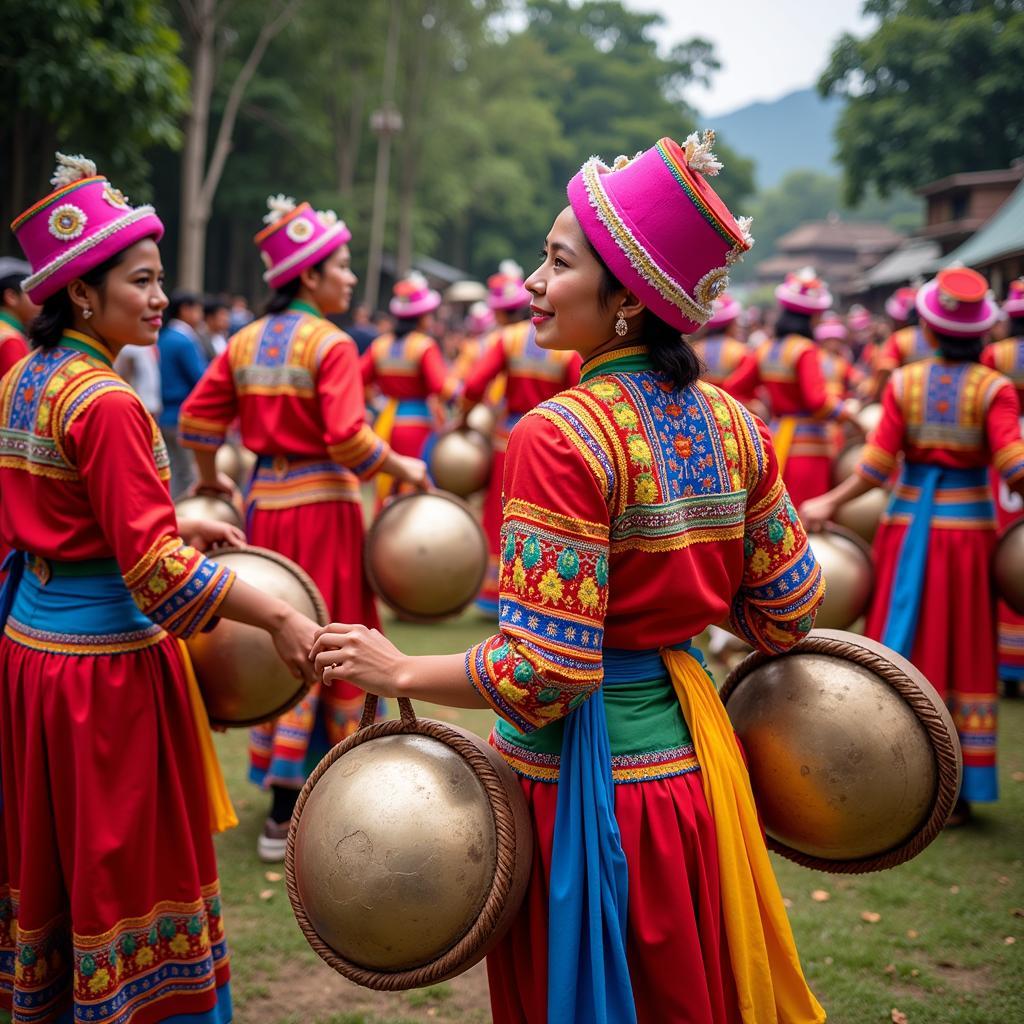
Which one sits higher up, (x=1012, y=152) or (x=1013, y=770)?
(x=1012, y=152)

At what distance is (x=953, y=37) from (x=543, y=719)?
36506mm

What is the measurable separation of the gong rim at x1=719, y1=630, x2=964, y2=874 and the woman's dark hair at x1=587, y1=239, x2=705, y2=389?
0.63 m

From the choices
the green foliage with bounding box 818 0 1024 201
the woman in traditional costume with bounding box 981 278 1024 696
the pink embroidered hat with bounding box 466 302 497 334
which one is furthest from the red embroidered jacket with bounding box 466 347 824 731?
the green foliage with bounding box 818 0 1024 201

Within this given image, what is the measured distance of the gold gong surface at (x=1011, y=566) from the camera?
14.6 ft

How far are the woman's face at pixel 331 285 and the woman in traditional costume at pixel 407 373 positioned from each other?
3.82 m

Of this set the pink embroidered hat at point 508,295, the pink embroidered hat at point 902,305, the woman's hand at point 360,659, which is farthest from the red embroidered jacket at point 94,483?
the pink embroidered hat at point 902,305

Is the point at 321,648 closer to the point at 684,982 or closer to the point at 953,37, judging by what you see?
the point at 684,982

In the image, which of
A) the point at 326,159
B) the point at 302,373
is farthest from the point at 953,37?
the point at 302,373

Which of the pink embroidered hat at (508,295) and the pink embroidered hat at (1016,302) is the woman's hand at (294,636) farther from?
the pink embroidered hat at (508,295)

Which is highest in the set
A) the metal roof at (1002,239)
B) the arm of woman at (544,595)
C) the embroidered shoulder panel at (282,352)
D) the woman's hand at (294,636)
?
the metal roof at (1002,239)

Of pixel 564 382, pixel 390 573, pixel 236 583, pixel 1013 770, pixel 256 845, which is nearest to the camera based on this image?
pixel 236 583

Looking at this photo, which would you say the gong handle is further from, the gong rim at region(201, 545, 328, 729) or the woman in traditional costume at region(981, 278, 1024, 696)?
the woman in traditional costume at region(981, 278, 1024, 696)

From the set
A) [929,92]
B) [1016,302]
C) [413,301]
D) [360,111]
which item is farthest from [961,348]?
[929,92]

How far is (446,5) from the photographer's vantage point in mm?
29203
